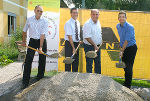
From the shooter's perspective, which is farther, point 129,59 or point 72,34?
point 72,34

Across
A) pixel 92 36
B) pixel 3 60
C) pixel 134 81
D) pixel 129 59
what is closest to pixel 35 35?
pixel 92 36

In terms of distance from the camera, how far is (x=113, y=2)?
23984 mm

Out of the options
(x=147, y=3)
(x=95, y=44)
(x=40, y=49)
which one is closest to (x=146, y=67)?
(x=95, y=44)

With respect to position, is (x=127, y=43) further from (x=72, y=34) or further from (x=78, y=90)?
(x=78, y=90)

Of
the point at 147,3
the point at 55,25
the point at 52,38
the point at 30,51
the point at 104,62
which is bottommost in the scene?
the point at 104,62

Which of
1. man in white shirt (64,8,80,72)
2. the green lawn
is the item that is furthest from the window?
man in white shirt (64,8,80,72)

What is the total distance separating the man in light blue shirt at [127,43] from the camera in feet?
13.8

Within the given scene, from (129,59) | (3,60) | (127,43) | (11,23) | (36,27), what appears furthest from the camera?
(11,23)

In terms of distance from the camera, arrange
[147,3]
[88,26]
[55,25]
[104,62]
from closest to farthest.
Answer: [88,26], [55,25], [104,62], [147,3]

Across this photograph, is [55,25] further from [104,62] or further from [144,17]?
[144,17]

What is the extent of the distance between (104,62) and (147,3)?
19.7 m

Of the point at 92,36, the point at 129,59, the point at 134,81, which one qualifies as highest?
the point at 92,36

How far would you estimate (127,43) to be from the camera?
4.25 metres

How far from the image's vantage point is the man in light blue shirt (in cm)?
421
